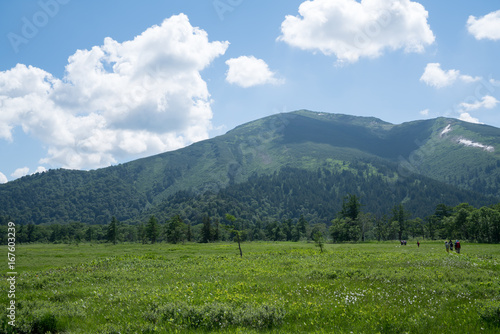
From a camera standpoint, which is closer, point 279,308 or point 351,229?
point 279,308

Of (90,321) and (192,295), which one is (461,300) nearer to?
(192,295)

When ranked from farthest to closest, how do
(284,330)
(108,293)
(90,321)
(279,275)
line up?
(279,275), (108,293), (90,321), (284,330)

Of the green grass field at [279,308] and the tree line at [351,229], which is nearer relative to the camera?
the green grass field at [279,308]

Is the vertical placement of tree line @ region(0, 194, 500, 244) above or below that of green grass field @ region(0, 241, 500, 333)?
below

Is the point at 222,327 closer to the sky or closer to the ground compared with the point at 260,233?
closer to the sky

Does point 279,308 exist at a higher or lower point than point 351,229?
higher

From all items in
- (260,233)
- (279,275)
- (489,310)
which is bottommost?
(260,233)

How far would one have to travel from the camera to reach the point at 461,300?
14.3 meters

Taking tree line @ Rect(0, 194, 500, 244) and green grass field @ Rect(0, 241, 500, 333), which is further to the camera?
tree line @ Rect(0, 194, 500, 244)

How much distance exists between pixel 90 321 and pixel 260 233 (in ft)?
612

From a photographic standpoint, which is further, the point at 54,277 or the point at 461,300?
the point at 54,277

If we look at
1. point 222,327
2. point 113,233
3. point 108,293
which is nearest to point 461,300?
point 222,327

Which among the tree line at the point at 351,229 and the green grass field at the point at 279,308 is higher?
the green grass field at the point at 279,308

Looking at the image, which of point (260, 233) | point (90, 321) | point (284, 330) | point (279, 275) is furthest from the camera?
point (260, 233)
